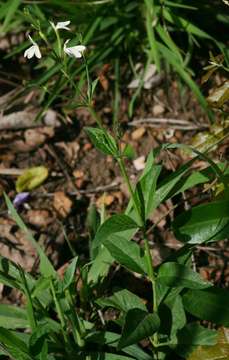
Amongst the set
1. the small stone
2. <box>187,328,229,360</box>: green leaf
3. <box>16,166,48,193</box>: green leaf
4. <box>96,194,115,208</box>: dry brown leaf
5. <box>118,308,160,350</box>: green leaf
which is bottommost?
<box>96,194,115,208</box>: dry brown leaf

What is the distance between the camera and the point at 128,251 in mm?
1641

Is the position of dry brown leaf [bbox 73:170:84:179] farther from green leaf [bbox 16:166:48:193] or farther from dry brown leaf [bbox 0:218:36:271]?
dry brown leaf [bbox 0:218:36:271]

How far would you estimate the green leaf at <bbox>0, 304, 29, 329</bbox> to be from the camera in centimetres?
182

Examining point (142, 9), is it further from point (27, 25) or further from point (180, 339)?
point (180, 339)

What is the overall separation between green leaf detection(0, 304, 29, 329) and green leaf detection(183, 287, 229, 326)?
50cm

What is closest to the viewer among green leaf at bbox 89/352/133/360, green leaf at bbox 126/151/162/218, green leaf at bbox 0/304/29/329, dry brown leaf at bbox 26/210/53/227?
green leaf at bbox 126/151/162/218

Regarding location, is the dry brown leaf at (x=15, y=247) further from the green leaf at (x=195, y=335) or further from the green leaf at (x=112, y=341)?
the green leaf at (x=195, y=335)

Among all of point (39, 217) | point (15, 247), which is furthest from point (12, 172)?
point (15, 247)

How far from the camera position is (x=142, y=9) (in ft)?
8.94

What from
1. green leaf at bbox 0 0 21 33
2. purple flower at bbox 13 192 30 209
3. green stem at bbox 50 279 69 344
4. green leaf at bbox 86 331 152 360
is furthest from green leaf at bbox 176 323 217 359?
green leaf at bbox 0 0 21 33

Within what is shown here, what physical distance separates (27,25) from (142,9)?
563mm

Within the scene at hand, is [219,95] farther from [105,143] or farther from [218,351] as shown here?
[218,351]

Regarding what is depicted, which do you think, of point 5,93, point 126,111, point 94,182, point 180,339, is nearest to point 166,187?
point 180,339

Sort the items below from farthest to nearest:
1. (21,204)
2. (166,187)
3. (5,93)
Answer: (5,93)
(21,204)
(166,187)
